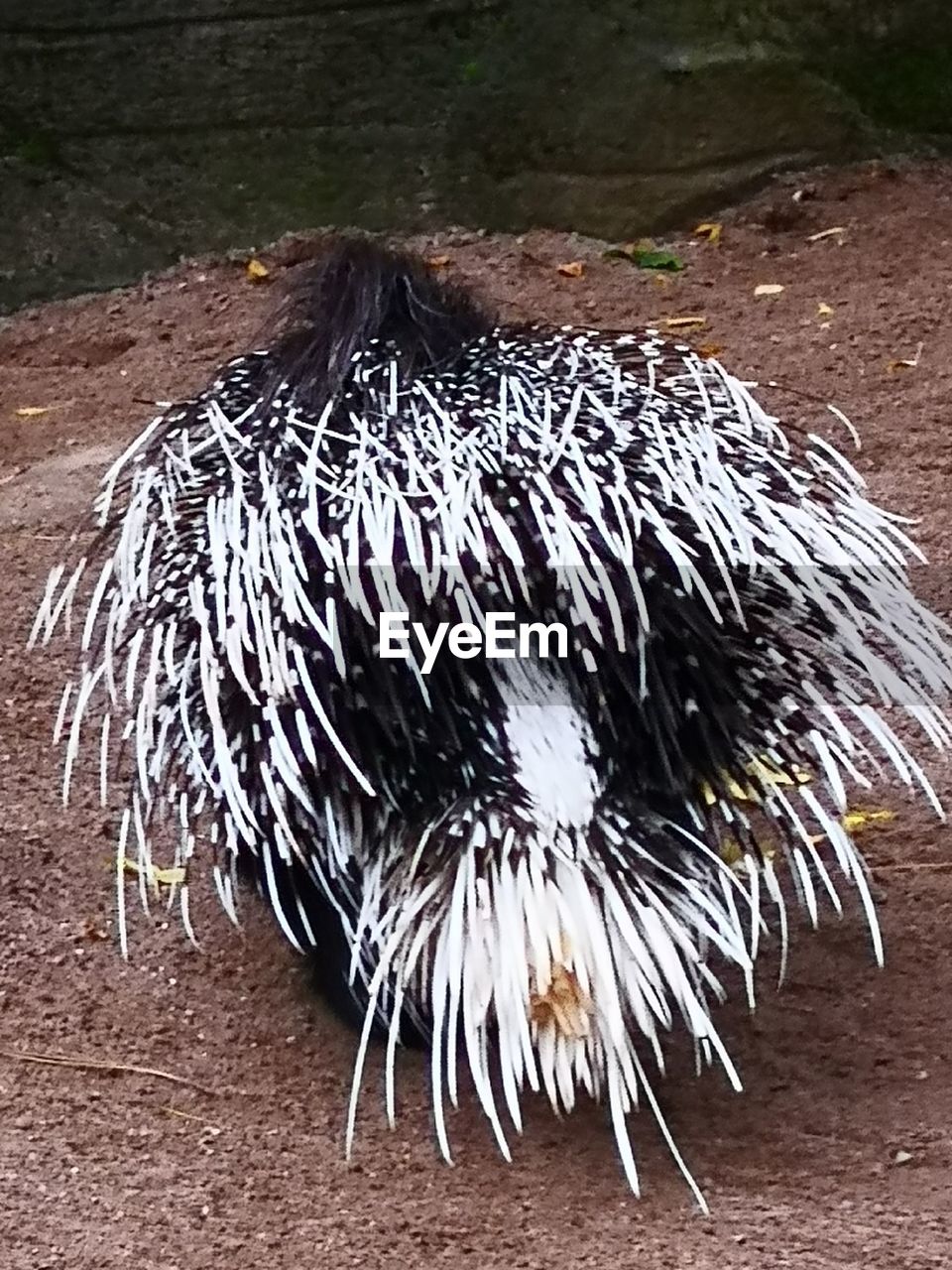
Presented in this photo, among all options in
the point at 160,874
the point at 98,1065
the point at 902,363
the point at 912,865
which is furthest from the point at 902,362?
the point at 98,1065

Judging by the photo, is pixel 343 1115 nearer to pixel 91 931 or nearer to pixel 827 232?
pixel 91 931

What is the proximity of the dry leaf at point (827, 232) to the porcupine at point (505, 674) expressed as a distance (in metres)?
2.00

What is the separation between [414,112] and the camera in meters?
3.38

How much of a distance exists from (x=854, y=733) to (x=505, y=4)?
200 cm

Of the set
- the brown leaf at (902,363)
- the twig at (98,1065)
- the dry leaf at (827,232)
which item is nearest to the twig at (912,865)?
the twig at (98,1065)

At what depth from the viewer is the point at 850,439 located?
8.61 ft

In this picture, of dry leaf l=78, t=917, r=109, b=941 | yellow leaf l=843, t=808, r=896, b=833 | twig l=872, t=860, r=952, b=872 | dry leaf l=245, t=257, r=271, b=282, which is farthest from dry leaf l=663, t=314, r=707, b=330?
dry leaf l=78, t=917, r=109, b=941

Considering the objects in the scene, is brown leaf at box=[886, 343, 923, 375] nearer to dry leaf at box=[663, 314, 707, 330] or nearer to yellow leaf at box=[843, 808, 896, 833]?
dry leaf at box=[663, 314, 707, 330]

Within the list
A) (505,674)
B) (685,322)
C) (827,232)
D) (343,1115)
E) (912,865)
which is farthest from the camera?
(827,232)

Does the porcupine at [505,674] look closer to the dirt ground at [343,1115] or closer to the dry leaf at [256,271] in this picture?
the dirt ground at [343,1115]

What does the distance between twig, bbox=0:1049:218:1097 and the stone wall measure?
2.24 metres

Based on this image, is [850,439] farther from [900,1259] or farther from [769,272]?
[900,1259]

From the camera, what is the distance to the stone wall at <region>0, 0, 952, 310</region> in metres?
3.29

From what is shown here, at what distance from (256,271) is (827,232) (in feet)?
3.92
